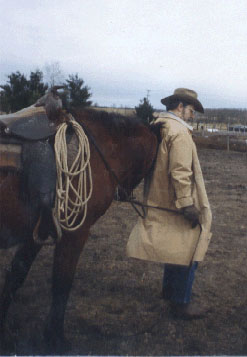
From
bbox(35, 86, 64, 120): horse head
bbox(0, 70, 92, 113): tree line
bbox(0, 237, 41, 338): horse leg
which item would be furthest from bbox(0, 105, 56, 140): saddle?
bbox(0, 70, 92, 113): tree line

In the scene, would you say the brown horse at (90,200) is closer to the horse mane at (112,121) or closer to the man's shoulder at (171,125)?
the horse mane at (112,121)

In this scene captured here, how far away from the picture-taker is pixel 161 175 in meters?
3.08

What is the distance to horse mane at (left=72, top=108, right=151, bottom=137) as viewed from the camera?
2846mm

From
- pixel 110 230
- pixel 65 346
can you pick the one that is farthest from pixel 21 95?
pixel 65 346

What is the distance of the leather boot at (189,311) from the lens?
3219mm

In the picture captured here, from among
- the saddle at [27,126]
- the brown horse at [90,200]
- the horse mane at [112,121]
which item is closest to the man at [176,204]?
the brown horse at [90,200]

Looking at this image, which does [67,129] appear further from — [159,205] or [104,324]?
[104,324]

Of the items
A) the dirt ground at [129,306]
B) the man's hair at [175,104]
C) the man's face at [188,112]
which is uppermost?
the man's hair at [175,104]

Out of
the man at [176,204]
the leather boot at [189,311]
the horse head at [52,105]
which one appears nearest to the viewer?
the horse head at [52,105]

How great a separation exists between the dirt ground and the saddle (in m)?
1.49

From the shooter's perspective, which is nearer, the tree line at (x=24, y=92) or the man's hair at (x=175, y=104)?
the man's hair at (x=175, y=104)

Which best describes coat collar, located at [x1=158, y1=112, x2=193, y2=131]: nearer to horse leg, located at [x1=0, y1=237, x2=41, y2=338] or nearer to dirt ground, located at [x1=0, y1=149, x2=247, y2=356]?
horse leg, located at [x1=0, y1=237, x2=41, y2=338]

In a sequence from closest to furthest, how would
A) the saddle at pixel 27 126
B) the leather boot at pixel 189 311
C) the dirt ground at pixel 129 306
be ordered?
the saddle at pixel 27 126, the dirt ground at pixel 129 306, the leather boot at pixel 189 311

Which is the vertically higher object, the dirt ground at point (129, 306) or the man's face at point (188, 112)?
the man's face at point (188, 112)
